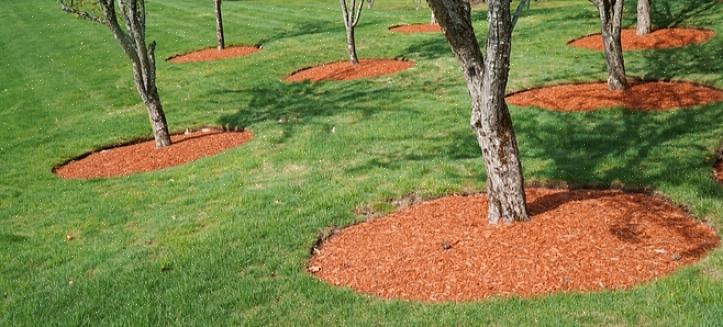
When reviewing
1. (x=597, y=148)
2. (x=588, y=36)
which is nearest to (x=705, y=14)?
(x=588, y=36)

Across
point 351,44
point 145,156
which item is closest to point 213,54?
point 351,44

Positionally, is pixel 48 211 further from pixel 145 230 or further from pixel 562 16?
pixel 562 16

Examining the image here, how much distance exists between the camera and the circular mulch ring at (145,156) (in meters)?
11.6

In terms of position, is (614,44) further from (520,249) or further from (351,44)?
(520,249)

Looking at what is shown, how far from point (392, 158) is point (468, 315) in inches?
196

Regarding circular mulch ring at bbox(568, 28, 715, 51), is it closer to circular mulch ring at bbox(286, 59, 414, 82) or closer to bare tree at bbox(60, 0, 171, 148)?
circular mulch ring at bbox(286, 59, 414, 82)

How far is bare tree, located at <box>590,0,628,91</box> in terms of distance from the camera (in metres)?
12.4

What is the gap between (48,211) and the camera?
965 cm

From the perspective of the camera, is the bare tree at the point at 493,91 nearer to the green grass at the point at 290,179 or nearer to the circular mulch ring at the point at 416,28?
the green grass at the point at 290,179

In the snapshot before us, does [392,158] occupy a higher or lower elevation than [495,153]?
lower

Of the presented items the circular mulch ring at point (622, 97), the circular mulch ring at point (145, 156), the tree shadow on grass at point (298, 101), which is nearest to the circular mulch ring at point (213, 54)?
the tree shadow on grass at point (298, 101)

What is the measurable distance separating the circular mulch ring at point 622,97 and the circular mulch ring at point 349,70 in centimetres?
471

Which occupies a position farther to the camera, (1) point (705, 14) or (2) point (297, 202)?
(1) point (705, 14)

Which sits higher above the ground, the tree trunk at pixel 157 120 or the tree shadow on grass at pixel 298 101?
the tree trunk at pixel 157 120
